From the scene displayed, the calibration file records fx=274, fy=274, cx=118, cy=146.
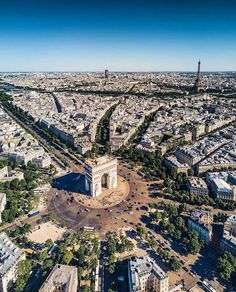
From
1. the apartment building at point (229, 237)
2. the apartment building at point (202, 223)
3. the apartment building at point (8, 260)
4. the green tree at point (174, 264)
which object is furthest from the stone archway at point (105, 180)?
the apartment building at point (229, 237)

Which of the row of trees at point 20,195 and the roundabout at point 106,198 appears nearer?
the row of trees at point 20,195

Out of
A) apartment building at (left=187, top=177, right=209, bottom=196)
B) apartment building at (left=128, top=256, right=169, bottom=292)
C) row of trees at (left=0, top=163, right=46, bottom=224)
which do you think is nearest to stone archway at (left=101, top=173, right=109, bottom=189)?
row of trees at (left=0, top=163, right=46, bottom=224)

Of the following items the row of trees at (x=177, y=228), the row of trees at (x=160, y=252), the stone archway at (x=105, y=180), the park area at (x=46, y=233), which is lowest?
the park area at (x=46, y=233)

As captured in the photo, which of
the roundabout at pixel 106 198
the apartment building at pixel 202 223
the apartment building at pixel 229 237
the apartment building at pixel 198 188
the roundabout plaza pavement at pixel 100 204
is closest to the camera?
the apartment building at pixel 229 237

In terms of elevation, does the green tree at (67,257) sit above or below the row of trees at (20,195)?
below

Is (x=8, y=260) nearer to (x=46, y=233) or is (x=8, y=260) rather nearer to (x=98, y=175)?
(x=46, y=233)

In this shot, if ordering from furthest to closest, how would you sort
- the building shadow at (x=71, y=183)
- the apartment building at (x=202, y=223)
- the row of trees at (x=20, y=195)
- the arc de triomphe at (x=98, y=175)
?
the building shadow at (x=71, y=183) < the arc de triomphe at (x=98, y=175) < the row of trees at (x=20, y=195) < the apartment building at (x=202, y=223)

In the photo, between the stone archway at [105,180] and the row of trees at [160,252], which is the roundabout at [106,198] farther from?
the row of trees at [160,252]

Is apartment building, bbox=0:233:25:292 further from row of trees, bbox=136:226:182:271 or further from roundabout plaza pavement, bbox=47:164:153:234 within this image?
row of trees, bbox=136:226:182:271

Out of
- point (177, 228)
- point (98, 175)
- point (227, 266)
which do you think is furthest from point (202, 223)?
point (98, 175)
